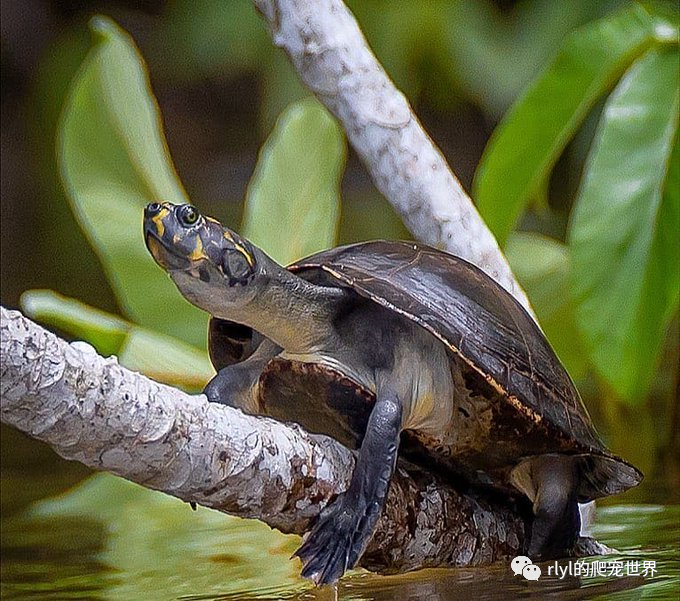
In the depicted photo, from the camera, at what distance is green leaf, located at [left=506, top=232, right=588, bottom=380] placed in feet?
4.84

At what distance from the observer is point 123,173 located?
5.00 feet

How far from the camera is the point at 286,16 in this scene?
2.77 ft

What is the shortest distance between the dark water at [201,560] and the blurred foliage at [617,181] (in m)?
0.27

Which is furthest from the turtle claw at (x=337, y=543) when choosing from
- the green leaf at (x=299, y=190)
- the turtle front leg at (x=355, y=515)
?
the green leaf at (x=299, y=190)

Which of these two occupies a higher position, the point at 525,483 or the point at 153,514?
the point at 525,483

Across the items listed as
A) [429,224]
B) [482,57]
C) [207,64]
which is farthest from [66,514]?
[207,64]

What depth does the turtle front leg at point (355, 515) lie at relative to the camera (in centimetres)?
62

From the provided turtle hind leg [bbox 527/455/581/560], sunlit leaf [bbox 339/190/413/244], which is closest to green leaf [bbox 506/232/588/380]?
turtle hind leg [bbox 527/455/581/560]

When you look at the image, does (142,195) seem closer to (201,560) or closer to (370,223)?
(201,560)

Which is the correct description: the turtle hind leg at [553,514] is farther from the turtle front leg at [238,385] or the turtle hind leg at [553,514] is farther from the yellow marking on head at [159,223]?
the yellow marking on head at [159,223]

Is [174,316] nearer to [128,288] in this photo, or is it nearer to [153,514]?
[128,288]

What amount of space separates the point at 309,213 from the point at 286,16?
1.93ft

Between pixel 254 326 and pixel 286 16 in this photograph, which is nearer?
pixel 254 326

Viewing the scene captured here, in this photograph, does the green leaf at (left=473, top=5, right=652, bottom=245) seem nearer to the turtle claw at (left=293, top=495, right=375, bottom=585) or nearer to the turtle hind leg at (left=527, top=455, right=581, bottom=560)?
the turtle hind leg at (left=527, top=455, right=581, bottom=560)
